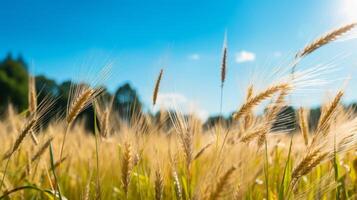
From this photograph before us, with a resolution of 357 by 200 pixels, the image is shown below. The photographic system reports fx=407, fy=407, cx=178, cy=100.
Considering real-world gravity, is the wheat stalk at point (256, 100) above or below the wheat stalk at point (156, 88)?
below

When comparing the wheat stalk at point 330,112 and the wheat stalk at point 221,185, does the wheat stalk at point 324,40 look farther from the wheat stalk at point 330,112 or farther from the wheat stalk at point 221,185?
the wheat stalk at point 221,185

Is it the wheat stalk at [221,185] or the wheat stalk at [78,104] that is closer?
the wheat stalk at [221,185]

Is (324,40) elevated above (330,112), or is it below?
above

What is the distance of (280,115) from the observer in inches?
79.0

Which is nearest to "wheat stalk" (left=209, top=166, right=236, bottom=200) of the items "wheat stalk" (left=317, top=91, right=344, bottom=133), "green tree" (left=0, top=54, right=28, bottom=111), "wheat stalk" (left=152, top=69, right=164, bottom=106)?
"wheat stalk" (left=317, top=91, right=344, bottom=133)

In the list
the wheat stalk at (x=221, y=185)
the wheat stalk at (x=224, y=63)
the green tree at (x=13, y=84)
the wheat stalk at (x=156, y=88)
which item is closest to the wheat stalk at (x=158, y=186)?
the wheat stalk at (x=221, y=185)

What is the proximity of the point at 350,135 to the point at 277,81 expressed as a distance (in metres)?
0.34

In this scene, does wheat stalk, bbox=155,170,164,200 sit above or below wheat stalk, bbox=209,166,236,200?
below

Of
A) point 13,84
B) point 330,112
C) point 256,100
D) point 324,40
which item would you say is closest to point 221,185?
point 256,100

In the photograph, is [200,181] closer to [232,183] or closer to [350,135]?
[232,183]

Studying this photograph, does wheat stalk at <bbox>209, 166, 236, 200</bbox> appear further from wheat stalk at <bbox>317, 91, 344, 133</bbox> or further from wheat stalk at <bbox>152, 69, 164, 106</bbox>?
wheat stalk at <bbox>152, 69, 164, 106</bbox>

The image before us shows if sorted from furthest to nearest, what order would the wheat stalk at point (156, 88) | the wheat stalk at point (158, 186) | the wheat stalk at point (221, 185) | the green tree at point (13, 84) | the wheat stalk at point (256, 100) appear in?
the green tree at point (13, 84), the wheat stalk at point (156, 88), the wheat stalk at point (256, 100), the wheat stalk at point (158, 186), the wheat stalk at point (221, 185)

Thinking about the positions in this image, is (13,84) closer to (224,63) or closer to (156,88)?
(156,88)

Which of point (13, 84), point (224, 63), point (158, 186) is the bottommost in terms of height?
point (158, 186)
